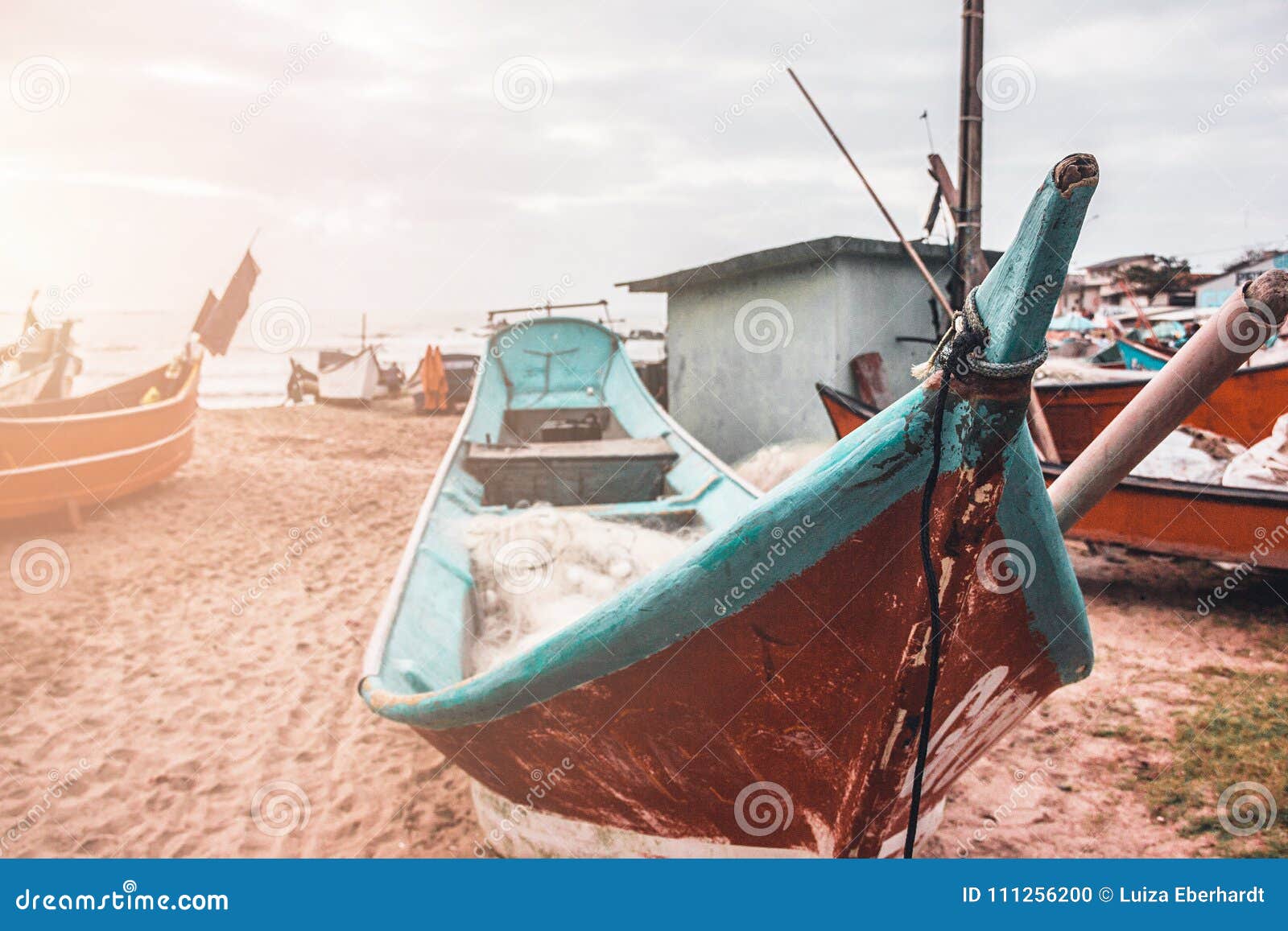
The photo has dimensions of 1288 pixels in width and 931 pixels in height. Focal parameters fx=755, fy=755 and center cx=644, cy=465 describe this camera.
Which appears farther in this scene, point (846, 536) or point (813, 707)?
point (813, 707)

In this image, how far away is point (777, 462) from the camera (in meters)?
8.66

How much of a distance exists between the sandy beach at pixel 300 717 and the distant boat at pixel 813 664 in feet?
3.10

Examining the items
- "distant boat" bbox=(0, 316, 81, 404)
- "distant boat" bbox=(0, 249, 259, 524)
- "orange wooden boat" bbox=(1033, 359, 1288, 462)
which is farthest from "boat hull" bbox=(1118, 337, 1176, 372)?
"distant boat" bbox=(0, 316, 81, 404)

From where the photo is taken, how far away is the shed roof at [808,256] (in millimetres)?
8242

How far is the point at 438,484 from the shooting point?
5230 millimetres

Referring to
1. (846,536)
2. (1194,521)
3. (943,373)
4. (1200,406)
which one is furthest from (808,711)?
(1200,406)

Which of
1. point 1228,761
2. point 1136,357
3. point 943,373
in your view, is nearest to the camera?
point 943,373

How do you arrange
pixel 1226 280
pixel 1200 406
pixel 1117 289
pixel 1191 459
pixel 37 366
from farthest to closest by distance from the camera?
pixel 1117 289 → pixel 1226 280 → pixel 37 366 → pixel 1200 406 → pixel 1191 459

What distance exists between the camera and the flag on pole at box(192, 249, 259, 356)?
11.4 metres

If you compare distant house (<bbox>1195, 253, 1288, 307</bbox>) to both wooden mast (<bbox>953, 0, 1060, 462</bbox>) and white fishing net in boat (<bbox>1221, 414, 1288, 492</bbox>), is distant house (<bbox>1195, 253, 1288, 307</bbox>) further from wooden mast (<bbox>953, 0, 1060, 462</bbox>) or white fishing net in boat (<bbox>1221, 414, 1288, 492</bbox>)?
white fishing net in boat (<bbox>1221, 414, 1288, 492</bbox>)

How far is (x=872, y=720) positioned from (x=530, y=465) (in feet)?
14.4

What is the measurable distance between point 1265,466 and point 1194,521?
2.20 feet

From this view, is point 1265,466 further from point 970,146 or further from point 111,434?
point 111,434

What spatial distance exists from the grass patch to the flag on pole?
476 inches
